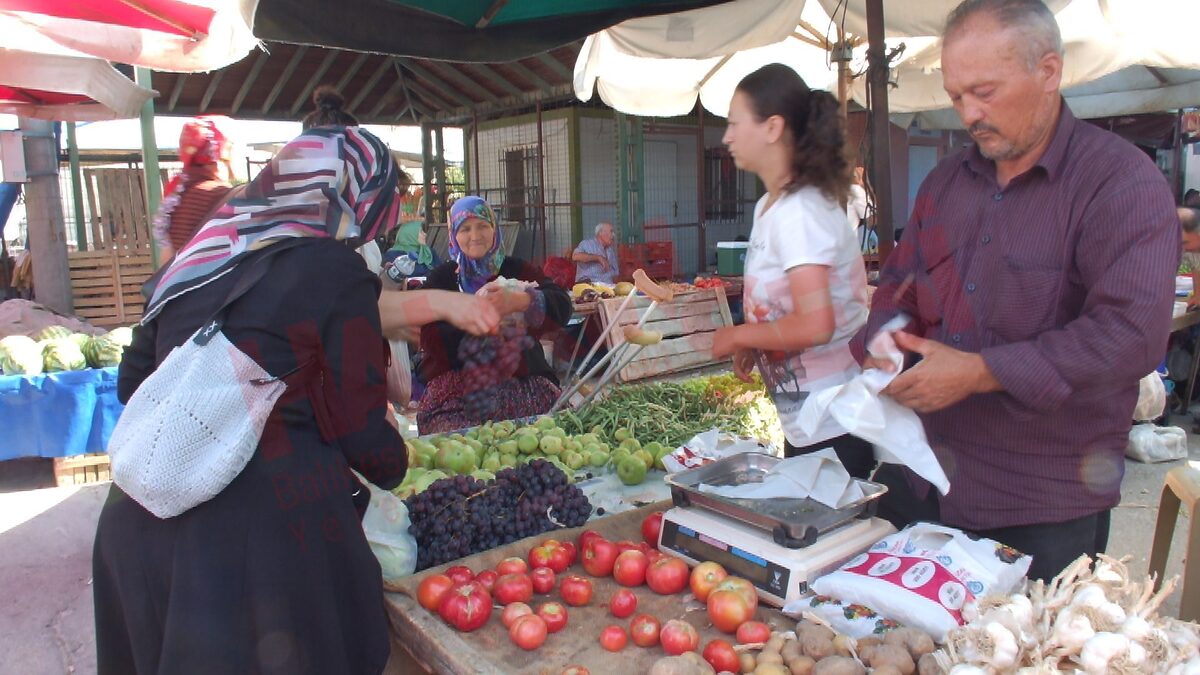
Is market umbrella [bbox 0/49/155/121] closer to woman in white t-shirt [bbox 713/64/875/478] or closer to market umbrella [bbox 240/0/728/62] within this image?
market umbrella [bbox 240/0/728/62]

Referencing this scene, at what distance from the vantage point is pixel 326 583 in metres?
1.74

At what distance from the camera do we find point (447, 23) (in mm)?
3498

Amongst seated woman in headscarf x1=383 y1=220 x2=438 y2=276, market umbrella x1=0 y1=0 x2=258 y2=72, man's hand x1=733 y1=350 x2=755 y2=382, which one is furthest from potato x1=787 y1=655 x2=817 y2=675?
seated woman in headscarf x1=383 y1=220 x2=438 y2=276

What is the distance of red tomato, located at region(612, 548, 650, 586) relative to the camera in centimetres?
199

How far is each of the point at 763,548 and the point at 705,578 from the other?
0.50 feet

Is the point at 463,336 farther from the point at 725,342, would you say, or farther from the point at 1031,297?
the point at 1031,297

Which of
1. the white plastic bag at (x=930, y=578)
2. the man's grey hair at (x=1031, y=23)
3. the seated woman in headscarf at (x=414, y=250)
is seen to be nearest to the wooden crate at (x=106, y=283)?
the seated woman in headscarf at (x=414, y=250)

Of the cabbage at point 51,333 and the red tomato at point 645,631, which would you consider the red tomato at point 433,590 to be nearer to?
the red tomato at point 645,631

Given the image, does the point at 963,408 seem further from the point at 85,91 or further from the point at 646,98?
the point at 85,91

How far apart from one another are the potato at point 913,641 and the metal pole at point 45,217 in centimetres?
761

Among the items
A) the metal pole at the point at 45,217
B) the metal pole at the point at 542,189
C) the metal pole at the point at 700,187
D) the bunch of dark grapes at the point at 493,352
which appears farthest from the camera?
the metal pole at the point at 542,189

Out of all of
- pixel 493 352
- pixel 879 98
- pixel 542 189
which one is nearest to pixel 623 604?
pixel 493 352

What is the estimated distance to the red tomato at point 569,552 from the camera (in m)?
2.12

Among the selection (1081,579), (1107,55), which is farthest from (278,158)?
(1107,55)
